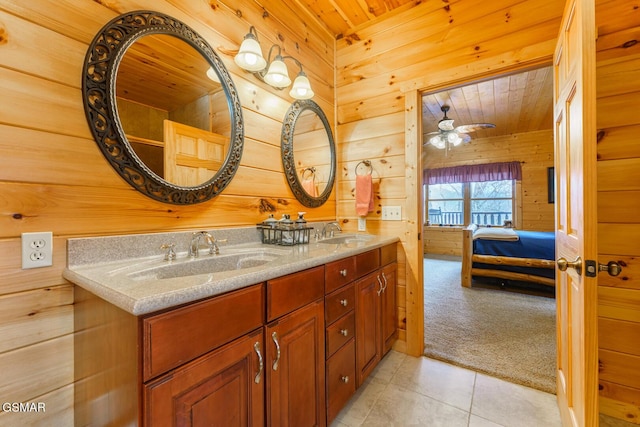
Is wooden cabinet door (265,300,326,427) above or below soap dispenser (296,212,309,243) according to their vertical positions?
below

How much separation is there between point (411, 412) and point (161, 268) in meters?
1.47

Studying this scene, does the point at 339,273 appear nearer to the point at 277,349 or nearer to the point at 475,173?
the point at 277,349

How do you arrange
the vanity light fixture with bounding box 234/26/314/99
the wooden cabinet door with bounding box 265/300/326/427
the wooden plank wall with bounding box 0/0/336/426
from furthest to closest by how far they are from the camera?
the vanity light fixture with bounding box 234/26/314/99, the wooden cabinet door with bounding box 265/300/326/427, the wooden plank wall with bounding box 0/0/336/426

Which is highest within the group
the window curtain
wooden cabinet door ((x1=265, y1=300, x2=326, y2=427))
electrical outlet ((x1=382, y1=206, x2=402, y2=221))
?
the window curtain

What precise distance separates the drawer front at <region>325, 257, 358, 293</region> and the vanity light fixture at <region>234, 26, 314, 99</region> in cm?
120

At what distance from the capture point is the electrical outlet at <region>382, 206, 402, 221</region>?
2079 millimetres

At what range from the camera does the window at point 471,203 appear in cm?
569

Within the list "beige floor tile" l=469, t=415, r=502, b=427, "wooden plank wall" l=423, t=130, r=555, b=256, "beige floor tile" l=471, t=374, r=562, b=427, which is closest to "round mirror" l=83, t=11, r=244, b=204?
"beige floor tile" l=469, t=415, r=502, b=427

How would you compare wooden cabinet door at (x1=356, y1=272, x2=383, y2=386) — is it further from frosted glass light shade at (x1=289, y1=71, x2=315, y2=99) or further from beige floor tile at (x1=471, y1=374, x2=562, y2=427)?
frosted glass light shade at (x1=289, y1=71, x2=315, y2=99)

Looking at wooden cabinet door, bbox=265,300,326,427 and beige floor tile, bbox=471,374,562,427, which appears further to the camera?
beige floor tile, bbox=471,374,562,427

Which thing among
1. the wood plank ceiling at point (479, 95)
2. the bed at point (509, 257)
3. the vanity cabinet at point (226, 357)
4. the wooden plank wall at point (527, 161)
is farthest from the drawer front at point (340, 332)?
the wooden plank wall at point (527, 161)

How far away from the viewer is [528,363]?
187 centimetres

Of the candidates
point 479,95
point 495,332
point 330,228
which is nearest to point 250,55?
point 330,228

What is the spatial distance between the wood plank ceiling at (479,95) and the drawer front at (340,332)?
173 cm
